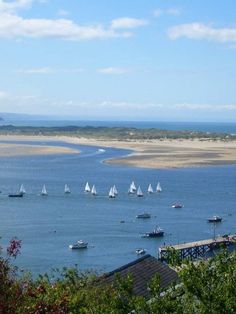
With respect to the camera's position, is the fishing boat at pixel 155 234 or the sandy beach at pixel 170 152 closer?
the fishing boat at pixel 155 234

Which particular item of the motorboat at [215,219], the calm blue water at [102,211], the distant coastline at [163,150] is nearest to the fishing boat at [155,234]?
the calm blue water at [102,211]

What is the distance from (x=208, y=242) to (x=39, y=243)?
11.1m

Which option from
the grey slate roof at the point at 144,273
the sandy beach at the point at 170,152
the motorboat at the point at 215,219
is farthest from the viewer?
the sandy beach at the point at 170,152

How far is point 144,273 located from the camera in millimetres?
17688

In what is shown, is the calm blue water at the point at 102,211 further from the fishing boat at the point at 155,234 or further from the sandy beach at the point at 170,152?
the sandy beach at the point at 170,152

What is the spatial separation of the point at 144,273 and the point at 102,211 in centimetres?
3799

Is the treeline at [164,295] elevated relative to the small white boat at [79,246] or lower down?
elevated

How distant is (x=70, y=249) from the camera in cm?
4078

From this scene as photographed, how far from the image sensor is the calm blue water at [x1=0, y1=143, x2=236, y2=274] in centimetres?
3991

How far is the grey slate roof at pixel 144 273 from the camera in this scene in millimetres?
16562

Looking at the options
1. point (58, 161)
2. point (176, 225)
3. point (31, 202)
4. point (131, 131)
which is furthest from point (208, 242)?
point (131, 131)

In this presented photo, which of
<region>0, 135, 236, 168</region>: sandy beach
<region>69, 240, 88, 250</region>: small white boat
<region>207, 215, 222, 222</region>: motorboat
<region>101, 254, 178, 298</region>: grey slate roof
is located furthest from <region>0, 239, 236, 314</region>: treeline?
<region>0, 135, 236, 168</region>: sandy beach

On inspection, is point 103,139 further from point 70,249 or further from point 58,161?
point 70,249

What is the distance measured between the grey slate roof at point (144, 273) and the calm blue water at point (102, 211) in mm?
17065
